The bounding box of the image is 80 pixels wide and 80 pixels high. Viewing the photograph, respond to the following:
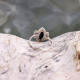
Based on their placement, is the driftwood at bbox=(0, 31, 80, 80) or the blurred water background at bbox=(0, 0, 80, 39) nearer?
the driftwood at bbox=(0, 31, 80, 80)

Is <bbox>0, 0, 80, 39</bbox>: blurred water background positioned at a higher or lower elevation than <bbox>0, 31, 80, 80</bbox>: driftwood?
higher

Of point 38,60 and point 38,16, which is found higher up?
point 38,16

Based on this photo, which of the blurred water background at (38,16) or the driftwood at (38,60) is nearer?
the driftwood at (38,60)

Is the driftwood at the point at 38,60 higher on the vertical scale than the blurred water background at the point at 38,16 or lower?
lower

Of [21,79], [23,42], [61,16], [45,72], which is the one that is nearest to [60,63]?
[45,72]
